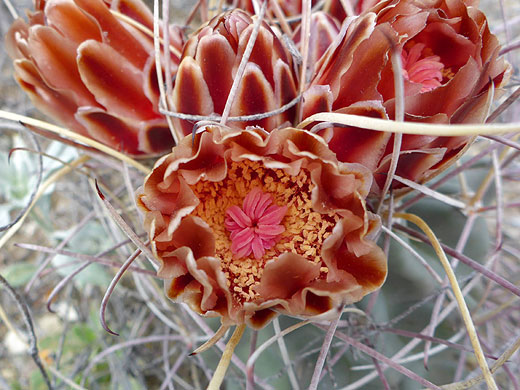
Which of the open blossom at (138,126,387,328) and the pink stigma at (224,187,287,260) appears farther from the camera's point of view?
the pink stigma at (224,187,287,260)

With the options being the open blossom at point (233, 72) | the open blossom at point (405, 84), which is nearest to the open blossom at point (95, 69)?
the open blossom at point (233, 72)

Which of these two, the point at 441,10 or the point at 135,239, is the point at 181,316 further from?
the point at 441,10

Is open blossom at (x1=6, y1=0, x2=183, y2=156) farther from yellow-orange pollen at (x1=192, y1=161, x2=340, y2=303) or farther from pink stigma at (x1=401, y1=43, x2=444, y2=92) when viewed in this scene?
pink stigma at (x1=401, y1=43, x2=444, y2=92)

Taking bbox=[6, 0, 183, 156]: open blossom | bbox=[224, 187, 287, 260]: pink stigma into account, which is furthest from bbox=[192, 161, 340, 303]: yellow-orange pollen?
bbox=[6, 0, 183, 156]: open blossom

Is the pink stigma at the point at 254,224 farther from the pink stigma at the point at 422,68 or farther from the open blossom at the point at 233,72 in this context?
the pink stigma at the point at 422,68

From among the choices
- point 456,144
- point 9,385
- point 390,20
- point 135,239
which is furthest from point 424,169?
point 9,385

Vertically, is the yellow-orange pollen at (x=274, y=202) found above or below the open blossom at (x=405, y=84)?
below

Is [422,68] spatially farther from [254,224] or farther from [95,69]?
[95,69]

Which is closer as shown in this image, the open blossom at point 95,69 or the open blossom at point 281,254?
the open blossom at point 281,254
